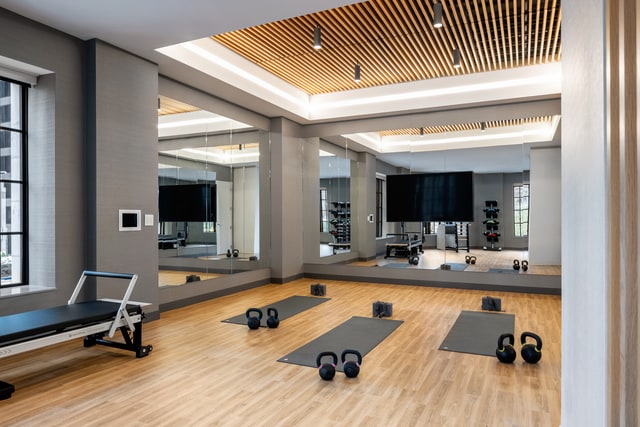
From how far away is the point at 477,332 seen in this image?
436 centimetres

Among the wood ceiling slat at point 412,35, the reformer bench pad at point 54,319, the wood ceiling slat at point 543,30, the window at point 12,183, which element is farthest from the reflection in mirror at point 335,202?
the window at point 12,183

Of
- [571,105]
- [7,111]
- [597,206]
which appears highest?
[7,111]

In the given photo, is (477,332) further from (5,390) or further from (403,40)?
(5,390)

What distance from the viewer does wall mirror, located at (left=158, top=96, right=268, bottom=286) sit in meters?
5.34

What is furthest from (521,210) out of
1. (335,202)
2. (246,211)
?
(246,211)

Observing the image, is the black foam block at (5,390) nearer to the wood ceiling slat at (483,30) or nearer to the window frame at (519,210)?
the wood ceiling slat at (483,30)

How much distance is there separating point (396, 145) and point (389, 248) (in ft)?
5.91

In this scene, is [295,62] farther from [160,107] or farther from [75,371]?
[75,371]

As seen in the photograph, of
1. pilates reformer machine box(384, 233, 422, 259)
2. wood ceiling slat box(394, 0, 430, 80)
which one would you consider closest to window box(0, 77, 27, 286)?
wood ceiling slat box(394, 0, 430, 80)

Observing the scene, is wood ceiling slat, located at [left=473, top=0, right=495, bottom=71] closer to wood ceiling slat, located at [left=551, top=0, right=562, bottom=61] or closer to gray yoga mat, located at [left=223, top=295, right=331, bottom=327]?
wood ceiling slat, located at [left=551, top=0, right=562, bottom=61]

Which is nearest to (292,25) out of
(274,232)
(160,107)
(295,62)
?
(295,62)

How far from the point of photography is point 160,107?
17.5 ft

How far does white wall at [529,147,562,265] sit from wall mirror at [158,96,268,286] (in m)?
4.40

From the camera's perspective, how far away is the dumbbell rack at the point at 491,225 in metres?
6.83
